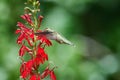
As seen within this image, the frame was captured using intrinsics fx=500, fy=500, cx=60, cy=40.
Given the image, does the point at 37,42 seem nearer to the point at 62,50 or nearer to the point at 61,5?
the point at 62,50

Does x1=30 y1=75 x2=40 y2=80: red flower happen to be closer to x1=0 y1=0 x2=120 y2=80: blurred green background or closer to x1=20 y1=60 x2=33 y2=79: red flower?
x1=20 y1=60 x2=33 y2=79: red flower

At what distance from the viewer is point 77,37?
21.3 ft

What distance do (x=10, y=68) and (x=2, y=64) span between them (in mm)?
124

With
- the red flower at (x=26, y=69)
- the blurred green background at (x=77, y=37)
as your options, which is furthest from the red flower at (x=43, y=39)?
the blurred green background at (x=77, y=37)

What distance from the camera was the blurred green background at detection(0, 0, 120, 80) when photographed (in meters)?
5.78

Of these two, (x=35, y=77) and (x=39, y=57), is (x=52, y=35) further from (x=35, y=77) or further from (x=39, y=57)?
(x=35, y=77)

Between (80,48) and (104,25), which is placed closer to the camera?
(80,48)

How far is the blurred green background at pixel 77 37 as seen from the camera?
5.78 metres

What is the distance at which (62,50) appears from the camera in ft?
19.2

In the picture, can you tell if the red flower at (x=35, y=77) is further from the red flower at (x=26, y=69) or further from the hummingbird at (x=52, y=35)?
the hummingbird at (x=52, y=35)

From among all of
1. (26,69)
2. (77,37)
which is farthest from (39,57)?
(77,37)

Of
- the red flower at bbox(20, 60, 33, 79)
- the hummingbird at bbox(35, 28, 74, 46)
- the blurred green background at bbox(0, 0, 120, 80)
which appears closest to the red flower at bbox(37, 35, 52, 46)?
the hummingbird at bbox(35, 28, 74, 46)

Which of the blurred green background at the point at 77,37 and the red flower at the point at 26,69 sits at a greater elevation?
the red flower at the point at 26,69

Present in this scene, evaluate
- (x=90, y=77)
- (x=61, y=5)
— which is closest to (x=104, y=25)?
(x=61, y=5)
